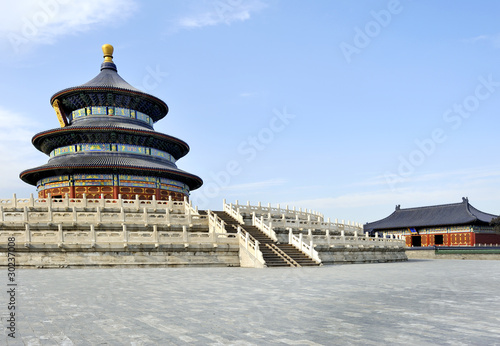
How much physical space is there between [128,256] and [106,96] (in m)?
27.6

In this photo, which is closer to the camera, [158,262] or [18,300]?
[18,300]

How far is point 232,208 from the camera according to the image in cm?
3391

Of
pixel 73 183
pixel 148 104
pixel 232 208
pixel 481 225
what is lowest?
pixel 481 225

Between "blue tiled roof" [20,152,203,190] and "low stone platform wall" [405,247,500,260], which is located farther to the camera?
"blue tiled roof" [20,152,203,190]

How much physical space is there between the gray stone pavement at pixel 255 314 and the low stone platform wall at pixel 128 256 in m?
8.76

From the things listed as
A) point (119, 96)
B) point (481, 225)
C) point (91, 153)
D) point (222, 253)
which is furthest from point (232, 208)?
point (481, 225)

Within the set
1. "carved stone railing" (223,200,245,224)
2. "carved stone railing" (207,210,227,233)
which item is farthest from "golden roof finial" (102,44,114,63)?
"carved stone railing" (207,210,227,233)

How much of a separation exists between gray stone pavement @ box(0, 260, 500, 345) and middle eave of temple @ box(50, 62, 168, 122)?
1364 inches

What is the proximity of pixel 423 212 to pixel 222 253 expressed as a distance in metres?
44.5

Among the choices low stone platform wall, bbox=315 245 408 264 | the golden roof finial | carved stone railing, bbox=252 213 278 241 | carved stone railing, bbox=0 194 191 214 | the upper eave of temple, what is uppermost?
the golden roof finial

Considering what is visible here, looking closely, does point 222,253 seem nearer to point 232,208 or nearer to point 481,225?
point 232,208

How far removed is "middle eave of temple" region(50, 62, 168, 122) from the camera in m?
45.7

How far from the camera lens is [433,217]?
58375 millimetres

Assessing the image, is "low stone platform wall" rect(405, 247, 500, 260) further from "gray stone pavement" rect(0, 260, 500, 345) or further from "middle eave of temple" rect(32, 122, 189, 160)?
"gray stone pavement" rect(0, 260, 500, 345)
